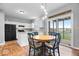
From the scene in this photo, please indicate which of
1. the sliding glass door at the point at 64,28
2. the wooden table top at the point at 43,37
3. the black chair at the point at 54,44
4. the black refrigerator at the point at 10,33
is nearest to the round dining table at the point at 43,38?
the wooden table top at the point at 43,37

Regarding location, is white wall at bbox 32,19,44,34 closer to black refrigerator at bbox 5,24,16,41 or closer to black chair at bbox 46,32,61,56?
black chair at bbox 46,32,61,56

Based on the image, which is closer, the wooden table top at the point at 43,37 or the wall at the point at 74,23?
the wall at the point at 74,23

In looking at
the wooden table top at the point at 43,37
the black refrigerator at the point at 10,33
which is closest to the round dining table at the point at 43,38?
the wooden table top at the point at 43,37

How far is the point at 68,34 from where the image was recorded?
1935mm

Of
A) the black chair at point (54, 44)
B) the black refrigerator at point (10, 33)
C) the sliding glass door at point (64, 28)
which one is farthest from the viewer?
the black refrigerator at point (10, 33)

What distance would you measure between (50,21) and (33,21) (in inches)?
17.8

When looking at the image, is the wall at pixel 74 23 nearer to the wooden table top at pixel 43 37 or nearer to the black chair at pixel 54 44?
the black chair at pixel 54 44

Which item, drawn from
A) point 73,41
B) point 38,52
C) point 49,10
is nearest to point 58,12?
point 49,10

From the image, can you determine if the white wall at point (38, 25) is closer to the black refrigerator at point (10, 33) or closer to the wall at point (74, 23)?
the wall at point (74, 23)

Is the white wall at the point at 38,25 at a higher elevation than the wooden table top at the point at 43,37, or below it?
higher

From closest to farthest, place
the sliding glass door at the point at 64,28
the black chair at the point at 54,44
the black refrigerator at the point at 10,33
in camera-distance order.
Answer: the sliding glass door at the point at 64,28 → the black chair at the point at 54,44 → the black refrigerator at the point at 10,33

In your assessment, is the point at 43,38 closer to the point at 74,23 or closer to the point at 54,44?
the point at 54,44

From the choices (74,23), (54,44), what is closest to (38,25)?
(54,44)

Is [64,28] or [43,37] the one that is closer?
[64,28]
